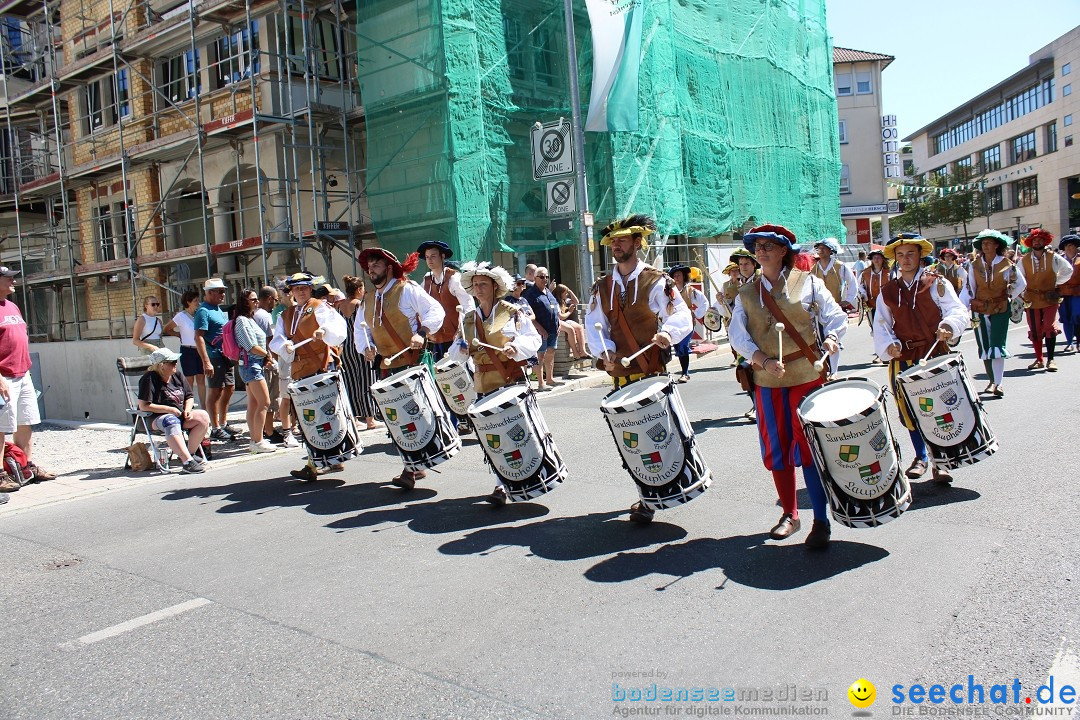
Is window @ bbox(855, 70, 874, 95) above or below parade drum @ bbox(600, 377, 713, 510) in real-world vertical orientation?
above

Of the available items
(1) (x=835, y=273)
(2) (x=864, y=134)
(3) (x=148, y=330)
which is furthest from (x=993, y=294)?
(2) (x=864, y=134)

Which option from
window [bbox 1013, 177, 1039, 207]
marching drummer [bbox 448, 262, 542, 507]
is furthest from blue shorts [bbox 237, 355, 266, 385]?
window [bbox 1013, 177, 1039, 207]

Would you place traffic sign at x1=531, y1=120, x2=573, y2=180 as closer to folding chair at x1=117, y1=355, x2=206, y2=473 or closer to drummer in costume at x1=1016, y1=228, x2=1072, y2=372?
drummer in costume at x1=1016, y1=228, x2=1072, y2=372

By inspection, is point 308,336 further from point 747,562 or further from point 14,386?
point 747,562

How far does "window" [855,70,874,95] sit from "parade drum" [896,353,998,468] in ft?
155

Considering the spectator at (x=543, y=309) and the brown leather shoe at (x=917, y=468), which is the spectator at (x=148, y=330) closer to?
the spectator at (x=543, y=309)

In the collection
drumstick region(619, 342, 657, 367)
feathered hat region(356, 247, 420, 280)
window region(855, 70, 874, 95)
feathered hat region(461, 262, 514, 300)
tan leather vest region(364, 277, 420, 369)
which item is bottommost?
drumstick region(619, 342, 657, 367)

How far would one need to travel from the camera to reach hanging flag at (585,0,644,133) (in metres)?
18.6

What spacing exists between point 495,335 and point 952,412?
318 cm

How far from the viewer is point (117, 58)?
68.0 ft

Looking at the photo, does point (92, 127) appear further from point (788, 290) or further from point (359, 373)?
point (788, 290)

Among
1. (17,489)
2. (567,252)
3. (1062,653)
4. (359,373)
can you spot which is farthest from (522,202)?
(1062,653)

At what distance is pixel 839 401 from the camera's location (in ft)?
15.8

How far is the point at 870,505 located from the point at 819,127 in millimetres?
26922
